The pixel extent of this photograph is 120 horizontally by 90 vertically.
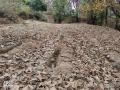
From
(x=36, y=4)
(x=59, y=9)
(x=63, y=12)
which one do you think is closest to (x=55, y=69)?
(x=59, y=9)

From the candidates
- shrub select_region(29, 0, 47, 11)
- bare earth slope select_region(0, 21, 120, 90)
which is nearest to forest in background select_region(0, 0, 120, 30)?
shrub select_region(29, 0, 47, 11)

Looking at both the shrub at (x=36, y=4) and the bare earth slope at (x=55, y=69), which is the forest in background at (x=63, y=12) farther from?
the bare earth slope at (x=55, y=69)

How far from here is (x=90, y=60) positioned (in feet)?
22.4

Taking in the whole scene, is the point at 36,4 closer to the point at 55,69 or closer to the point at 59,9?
the point at 59,9

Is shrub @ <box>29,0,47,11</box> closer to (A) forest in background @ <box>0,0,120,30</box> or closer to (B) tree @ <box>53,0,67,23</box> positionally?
(A) forest in background @ <box>0,0,120,30</box>

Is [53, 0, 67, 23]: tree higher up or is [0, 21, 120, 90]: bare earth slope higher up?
[53, 0, 67, 23]: tree

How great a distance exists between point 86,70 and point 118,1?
1239 cm

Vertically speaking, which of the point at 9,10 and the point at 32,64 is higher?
the point at 9,10

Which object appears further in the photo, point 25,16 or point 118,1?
point 25,16

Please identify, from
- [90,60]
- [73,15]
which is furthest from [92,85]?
[73,15]

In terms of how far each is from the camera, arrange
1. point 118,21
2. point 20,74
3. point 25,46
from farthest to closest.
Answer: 1. point 118,21
2. point 25,46
3. point 20,74

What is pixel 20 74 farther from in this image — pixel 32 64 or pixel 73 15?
pixel 73 15

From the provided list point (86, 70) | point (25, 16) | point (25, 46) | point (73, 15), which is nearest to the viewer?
point (86, 70)

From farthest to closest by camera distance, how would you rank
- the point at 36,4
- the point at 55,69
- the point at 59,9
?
the point at 36,4 < the point at 59,9 < the point at 55,69
